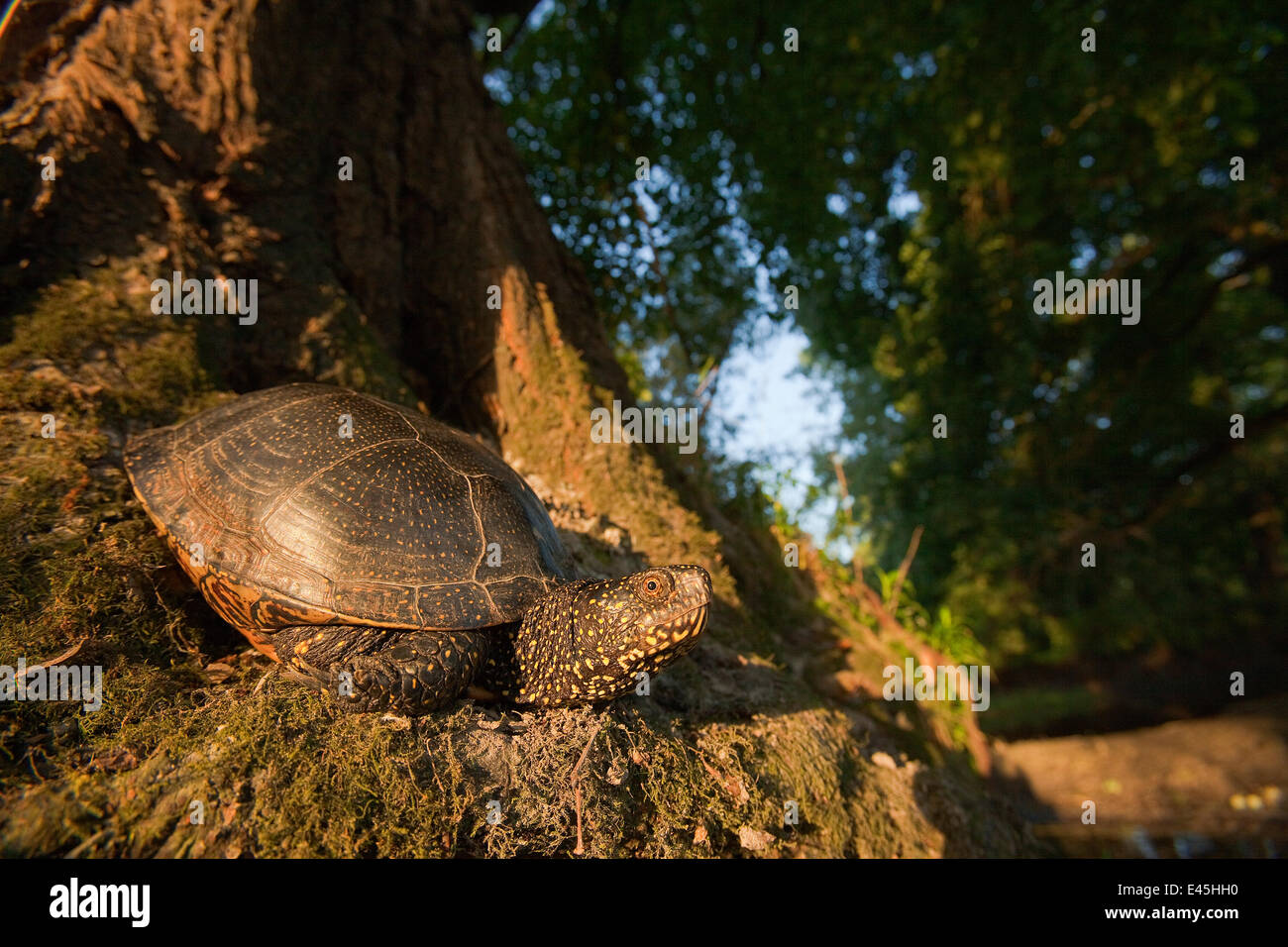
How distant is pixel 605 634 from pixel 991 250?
10968 millimetres

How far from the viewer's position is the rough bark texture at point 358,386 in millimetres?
2250

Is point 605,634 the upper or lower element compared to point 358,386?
lower

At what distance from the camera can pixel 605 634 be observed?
104 inches

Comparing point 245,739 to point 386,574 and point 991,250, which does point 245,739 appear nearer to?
point 386,574

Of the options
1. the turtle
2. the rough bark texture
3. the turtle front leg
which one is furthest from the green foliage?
the turtle front leg

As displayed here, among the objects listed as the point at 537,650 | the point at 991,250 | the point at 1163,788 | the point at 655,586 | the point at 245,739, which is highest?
the point at 991,250

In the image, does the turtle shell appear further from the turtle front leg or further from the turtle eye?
the turtle eye

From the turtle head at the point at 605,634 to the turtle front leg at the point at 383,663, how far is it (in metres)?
0.27

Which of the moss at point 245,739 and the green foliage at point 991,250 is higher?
the green foliage at point 991,250

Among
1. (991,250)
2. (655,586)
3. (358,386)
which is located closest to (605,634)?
(655,586)

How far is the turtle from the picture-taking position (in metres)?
2.51

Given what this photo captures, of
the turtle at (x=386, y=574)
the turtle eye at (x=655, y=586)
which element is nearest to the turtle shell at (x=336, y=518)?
the turtle at (x=386, y=574)

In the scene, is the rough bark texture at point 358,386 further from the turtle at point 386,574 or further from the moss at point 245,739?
the turtle at point 386,574

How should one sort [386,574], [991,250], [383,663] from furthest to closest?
[991,250], [386,574], [383,663]
